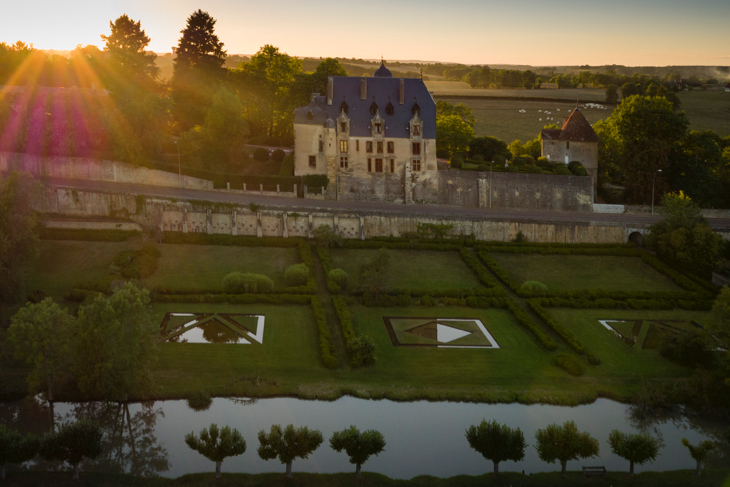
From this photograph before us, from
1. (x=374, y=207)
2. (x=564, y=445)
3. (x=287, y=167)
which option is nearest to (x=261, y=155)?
(x=287, y=167)

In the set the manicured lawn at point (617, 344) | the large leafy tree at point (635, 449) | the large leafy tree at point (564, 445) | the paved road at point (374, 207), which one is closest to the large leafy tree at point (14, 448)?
the large leafy tree at point (564, 445)

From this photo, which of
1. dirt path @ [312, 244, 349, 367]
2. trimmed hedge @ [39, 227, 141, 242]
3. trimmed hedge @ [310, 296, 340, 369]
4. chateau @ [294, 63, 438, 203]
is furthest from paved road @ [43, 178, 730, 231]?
trimmed hedge @ [310, 296, 340, 369]

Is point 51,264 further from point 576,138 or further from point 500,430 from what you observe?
point 576,138

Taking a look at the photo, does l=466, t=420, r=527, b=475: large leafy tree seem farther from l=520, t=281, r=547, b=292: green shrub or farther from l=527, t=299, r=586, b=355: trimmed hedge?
l=520, t=281, r=547, b=292: green shrub

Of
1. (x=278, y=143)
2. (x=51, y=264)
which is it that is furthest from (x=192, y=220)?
(x=278, y=143)

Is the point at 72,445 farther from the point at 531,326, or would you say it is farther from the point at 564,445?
the point at 531,326

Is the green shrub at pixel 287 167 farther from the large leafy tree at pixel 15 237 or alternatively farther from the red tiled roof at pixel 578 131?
the red tiled roof at pixel 578 131
